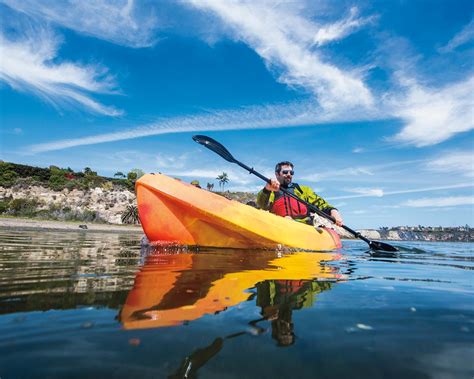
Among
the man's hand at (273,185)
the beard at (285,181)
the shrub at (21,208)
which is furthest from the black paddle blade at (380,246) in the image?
the shrub at (21,208)

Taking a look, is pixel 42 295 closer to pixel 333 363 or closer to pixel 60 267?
pixel 60 267

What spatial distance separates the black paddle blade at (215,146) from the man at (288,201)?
1207mm

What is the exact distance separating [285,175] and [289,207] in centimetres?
88

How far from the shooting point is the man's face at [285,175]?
26.8 feet

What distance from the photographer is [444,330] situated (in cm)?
148

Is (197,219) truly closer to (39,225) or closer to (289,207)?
(289,207)

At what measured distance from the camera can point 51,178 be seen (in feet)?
134

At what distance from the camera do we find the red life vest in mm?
7902

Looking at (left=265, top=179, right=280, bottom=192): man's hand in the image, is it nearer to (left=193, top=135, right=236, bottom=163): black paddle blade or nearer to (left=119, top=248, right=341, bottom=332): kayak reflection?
(left=193, top=135, right=236, bottom=163): black paddle blade

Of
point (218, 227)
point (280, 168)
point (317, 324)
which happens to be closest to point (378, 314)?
point (317, 324)

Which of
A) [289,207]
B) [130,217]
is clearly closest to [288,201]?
[289,207]

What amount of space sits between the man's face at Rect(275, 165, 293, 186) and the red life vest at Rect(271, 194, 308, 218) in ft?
1.61

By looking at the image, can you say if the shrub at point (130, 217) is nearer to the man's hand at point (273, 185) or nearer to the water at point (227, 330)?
the man's hand at point (273, 185)

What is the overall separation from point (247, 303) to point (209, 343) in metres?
0.65
